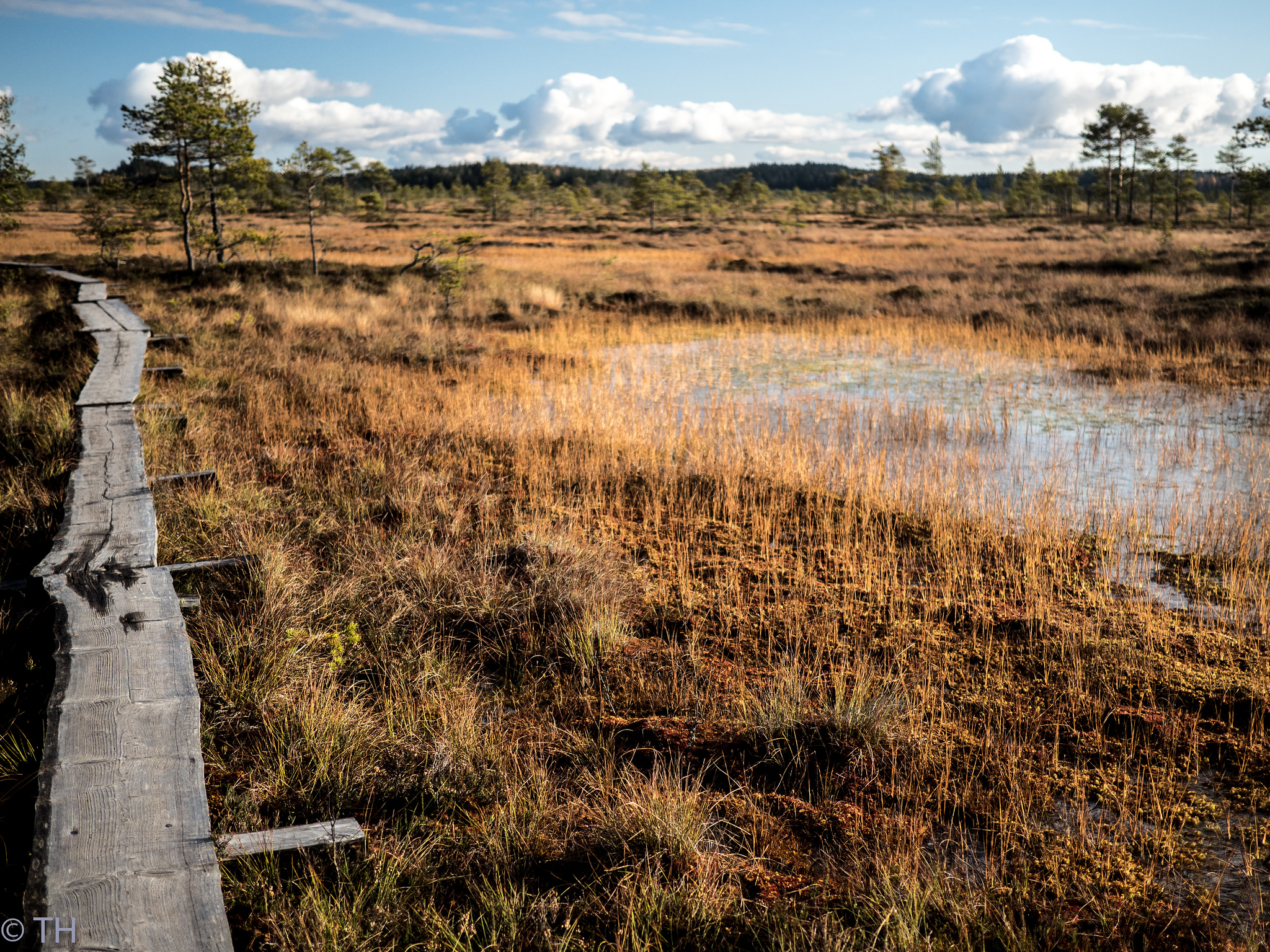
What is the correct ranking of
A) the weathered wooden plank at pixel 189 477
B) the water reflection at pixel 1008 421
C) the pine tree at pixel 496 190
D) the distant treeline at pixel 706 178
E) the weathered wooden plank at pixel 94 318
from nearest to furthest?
the weathered wooden plank at pixel 189 477 → the water reflection at pixel 1008 421 → the weathered wooden plank at pixel 94 318 → the pine tree at pixel 496 190 → the distant treeline at pixel 706 178

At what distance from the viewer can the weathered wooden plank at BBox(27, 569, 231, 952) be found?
214 centimetres

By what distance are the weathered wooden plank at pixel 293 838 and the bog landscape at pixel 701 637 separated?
0.05 metres

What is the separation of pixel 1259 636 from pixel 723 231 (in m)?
51.7

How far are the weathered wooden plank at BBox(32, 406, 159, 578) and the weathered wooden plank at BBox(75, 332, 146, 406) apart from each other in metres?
1.10

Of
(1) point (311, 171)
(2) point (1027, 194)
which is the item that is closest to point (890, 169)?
(2) point (1027, 194)

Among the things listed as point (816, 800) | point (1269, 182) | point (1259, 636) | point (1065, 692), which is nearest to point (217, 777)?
point (816, 800)

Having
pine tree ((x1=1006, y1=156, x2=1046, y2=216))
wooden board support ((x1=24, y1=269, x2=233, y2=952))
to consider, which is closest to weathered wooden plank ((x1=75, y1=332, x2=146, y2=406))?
wooden board support ((x1=24, y1=269, x2=233, y2=952))

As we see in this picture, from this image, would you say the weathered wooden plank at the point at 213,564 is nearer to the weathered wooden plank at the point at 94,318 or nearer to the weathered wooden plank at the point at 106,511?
the weathered wooden plank at the point at 106,511

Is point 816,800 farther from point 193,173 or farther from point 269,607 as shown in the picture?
point 193,173

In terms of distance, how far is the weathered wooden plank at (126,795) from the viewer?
2137 millimetres

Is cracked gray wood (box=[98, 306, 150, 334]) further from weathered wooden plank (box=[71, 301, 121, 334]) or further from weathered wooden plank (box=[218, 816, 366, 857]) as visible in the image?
weathered wooden plank (box=[218, 816, 366, 857])

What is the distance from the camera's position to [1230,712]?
3.65 m

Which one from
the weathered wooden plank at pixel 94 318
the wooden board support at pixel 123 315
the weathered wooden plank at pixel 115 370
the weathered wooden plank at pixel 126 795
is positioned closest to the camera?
the weathered wooden plank at pixel 126 795

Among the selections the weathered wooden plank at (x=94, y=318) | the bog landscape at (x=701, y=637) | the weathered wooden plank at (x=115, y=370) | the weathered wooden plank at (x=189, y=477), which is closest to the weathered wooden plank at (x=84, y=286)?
the weathered wooden plank at (x=94, y=318)
